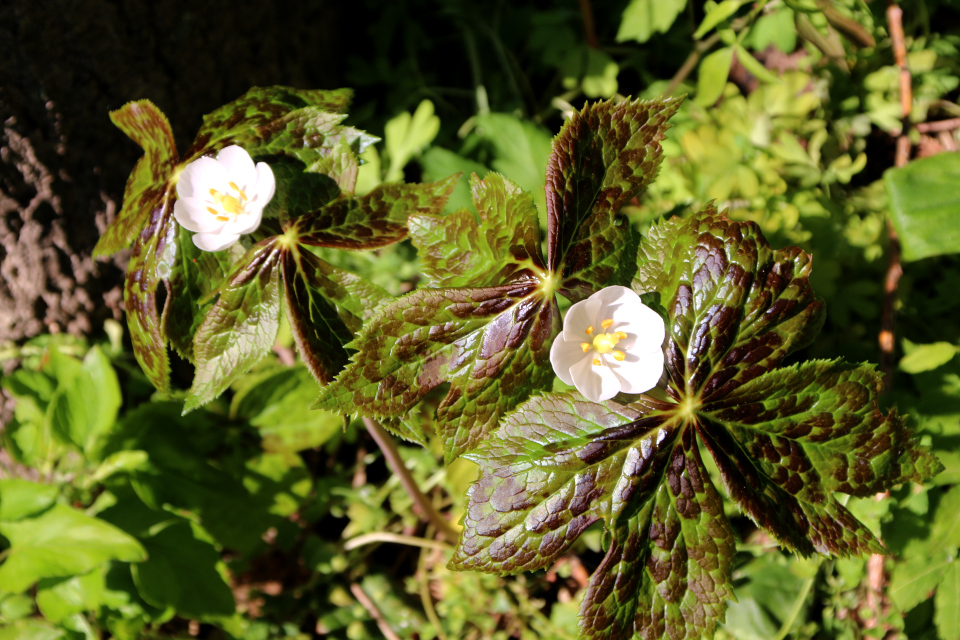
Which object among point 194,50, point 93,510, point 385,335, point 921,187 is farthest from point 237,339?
point 921,187

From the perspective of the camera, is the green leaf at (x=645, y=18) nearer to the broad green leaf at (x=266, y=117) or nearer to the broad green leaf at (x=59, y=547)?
the broad green leaf at (x=266, y=117)

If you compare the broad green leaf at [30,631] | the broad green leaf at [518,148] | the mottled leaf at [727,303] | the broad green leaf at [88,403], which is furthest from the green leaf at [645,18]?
the broad green leaf at [30,631]

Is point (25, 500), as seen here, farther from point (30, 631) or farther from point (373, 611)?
point (373, 611)

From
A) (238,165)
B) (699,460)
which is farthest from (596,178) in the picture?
(238,165)

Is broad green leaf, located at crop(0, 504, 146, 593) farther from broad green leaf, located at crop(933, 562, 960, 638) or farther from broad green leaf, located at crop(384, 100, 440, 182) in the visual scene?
broad green leaf, located at crop(933, 562, 960, 638)

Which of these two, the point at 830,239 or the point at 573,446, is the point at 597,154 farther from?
the point at 830,239

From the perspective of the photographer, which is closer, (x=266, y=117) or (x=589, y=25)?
(x=266, y=117)
